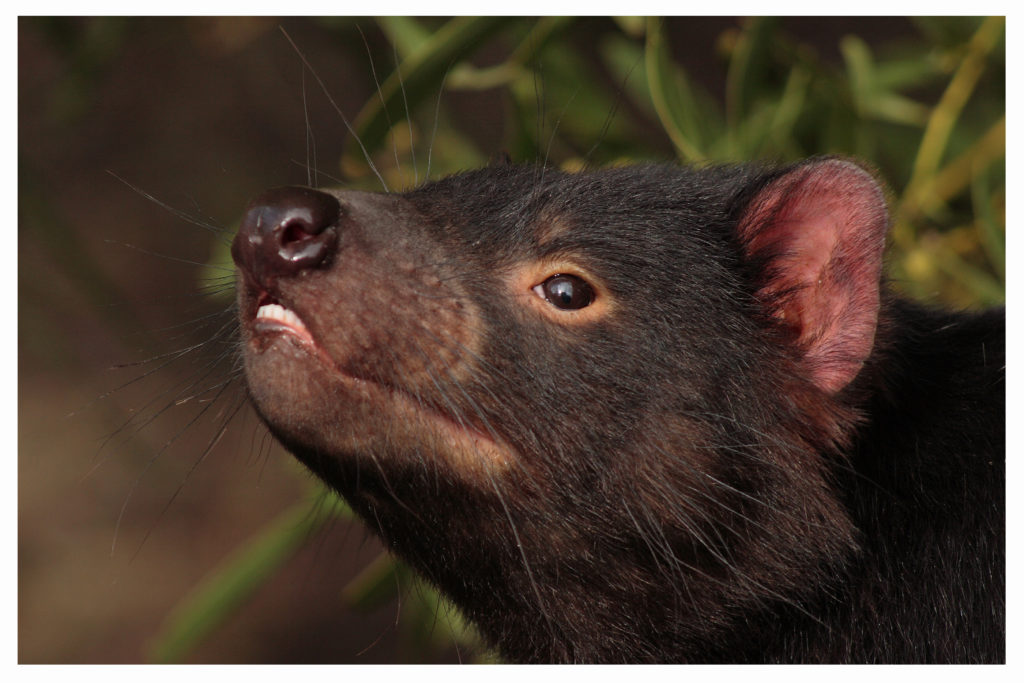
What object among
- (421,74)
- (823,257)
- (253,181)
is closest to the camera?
(823,257)

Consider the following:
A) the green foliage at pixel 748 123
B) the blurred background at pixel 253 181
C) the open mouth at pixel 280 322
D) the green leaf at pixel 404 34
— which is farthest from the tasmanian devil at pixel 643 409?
the green leaf at pixel 404 34

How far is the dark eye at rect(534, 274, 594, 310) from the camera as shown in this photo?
7.36 feet

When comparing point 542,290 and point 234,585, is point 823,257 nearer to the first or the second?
point 542,290

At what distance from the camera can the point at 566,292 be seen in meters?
2.25

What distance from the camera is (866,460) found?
2.46 meters

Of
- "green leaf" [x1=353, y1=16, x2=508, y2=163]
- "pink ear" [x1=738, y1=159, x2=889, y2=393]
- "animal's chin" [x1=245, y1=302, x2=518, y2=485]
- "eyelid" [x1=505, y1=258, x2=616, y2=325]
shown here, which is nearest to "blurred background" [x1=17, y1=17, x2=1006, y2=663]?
"green leaf" [x1=353, y1=16, x2=508, y2=163]

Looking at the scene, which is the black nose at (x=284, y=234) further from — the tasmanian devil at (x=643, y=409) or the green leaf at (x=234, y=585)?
the green leaf at (x=234, y=585)

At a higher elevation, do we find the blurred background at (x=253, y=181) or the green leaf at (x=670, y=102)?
the green leaf at (x=670, y=102)

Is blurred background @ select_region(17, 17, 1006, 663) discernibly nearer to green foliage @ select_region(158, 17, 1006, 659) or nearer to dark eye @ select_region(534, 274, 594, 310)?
green foliage @ select_region(158, 17, 1006, 659)

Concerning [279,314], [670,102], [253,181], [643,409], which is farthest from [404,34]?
[253,181]

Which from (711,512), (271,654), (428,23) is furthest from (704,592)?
(271,654)

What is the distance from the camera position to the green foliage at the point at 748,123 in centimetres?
306

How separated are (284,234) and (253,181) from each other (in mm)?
4356

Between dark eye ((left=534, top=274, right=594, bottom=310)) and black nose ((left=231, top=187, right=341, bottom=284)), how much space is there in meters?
0.46
